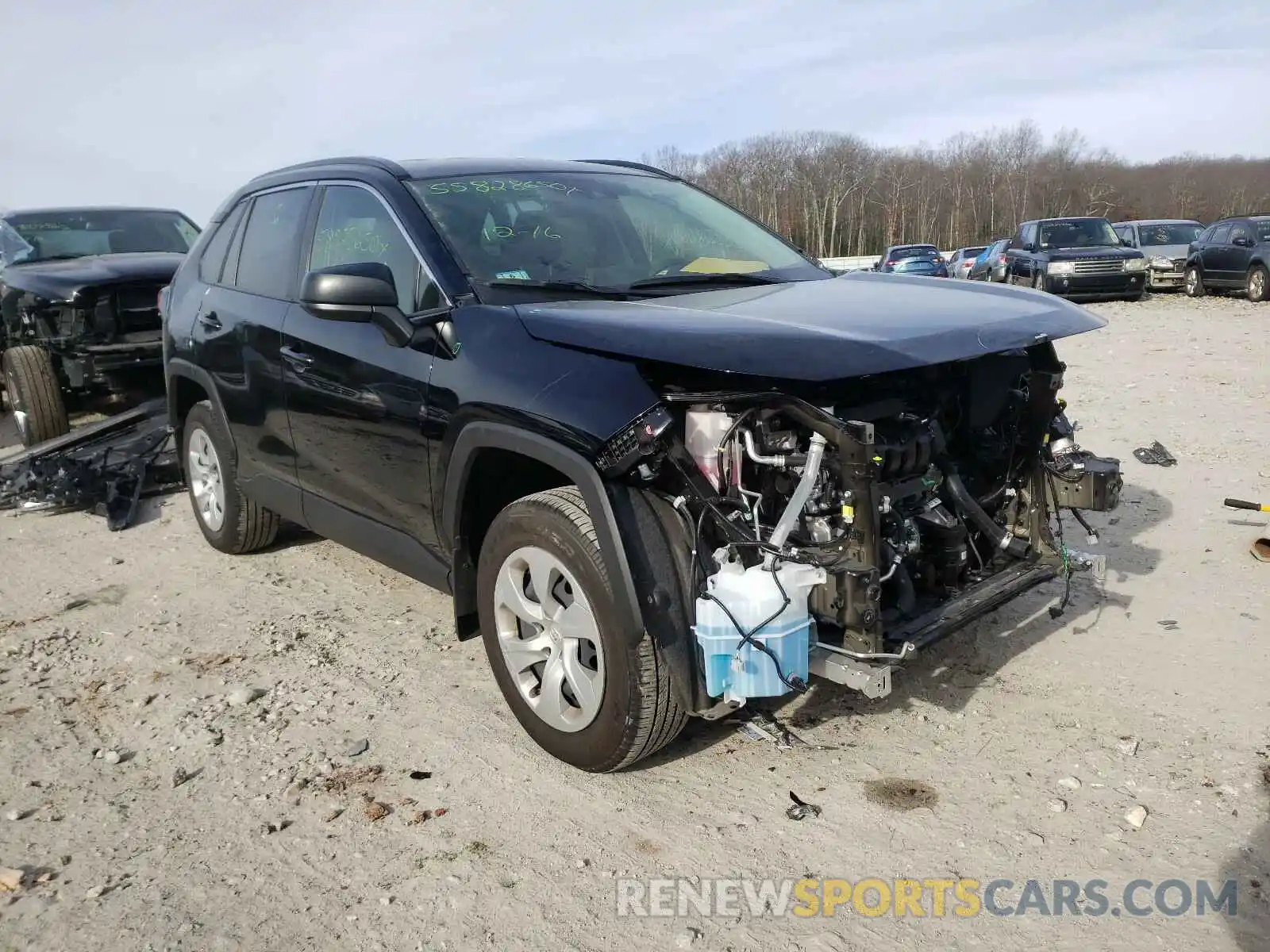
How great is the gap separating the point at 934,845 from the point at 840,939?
479 mm

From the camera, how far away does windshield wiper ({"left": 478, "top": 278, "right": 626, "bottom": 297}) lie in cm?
337

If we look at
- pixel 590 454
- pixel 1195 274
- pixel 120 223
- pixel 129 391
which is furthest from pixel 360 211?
pixel 1195 274

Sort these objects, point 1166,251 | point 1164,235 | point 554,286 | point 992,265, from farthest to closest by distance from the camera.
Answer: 1. point 1164,235
2. point 992,265
3. point 1166,251
4. point 554,286

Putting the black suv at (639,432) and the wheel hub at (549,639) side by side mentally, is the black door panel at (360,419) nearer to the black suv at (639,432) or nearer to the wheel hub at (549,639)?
the black suv at (639,432)

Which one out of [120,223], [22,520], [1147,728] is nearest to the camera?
[1147,728]

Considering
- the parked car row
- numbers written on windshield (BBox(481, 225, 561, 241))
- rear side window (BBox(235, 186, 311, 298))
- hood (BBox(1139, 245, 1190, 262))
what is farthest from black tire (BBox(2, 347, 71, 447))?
hood (BBox(1139, 245, 1190, 262))

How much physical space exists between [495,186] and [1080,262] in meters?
17.2

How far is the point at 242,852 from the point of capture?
9.39 feet

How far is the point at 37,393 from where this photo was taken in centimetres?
→ 812

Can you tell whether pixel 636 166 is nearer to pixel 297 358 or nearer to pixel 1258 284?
pixel 297 358

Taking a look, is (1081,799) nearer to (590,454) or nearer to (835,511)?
(835,511)

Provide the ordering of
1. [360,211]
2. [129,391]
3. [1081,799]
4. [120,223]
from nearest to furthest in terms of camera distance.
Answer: [1081,799] → [360,211] → [129,391] → [120,223]

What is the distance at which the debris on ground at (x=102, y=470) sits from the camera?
22.0 feet

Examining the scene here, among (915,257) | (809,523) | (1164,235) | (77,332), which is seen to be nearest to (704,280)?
(809,523)
